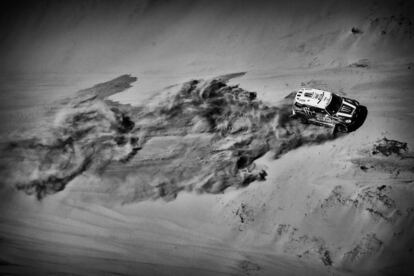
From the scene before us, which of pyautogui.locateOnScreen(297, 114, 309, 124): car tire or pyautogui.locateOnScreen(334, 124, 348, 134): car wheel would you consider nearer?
pyautogui.locateOnScreen(334, 124, 348, 134): car wheel

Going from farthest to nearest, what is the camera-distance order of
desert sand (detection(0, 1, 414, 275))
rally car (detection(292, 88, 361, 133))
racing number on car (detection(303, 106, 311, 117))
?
1. racing number on car (detection(303, 106, 311, 117))
2. rally car (detection(292, 88, 361, 133))
3. desert sand (detection(0, 1, 414, 275))

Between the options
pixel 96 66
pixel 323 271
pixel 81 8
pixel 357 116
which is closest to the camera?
pixel 323 271

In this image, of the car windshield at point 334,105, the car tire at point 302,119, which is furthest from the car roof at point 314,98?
the car tire at point 302,119

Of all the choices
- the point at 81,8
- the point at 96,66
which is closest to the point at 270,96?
the point at 96,66

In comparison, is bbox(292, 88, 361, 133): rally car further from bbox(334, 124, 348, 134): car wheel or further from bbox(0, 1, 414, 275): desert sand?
bbox(0, 1, 414, 275): desert sand

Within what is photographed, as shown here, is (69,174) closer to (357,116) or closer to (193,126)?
(193,126)

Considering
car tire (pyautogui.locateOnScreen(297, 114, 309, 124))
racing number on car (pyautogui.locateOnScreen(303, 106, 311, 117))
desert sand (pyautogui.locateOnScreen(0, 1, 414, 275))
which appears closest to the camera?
desert sand (pyautogui.locateOnScreen(0, 1, 414, 275))

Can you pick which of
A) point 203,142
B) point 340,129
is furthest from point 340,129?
point 203,142

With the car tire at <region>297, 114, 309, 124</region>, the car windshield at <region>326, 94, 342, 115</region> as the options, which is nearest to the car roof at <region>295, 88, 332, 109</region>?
the car windshield at <region>326, 94, 342, 115</region>
